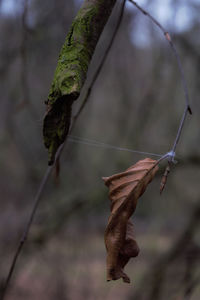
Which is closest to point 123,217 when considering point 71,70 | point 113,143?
point 71,70

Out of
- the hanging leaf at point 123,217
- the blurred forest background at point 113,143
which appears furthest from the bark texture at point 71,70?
the blurred forest background at point 113,143

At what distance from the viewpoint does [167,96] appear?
3402 mm

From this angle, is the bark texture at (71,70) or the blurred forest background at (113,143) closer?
the bark texture at (71,70)

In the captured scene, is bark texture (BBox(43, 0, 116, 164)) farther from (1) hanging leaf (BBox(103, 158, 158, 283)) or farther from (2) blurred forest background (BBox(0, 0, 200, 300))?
(2) blurred forest background (BBox(0, 0, 200, 300))

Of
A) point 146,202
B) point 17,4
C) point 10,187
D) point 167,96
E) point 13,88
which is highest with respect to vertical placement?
point 17,4

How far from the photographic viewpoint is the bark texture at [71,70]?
24.3 inches

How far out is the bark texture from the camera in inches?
24.3

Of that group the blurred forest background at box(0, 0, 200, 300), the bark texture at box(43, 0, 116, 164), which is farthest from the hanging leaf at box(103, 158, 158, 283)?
the blurred forest background at box(0, 0, 200, 300)

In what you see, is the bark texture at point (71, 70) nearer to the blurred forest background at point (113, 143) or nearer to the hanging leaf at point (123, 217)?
the hanging leaf at point (123, 217)

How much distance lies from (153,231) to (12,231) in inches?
50.8

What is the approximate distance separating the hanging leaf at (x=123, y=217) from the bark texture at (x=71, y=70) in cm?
13

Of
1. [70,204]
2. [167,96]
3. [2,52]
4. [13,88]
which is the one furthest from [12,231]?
[167,96]

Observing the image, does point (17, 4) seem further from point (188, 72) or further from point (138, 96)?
point (188, 72)

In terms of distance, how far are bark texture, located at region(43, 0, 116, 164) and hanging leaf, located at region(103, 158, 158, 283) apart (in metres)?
0.13
